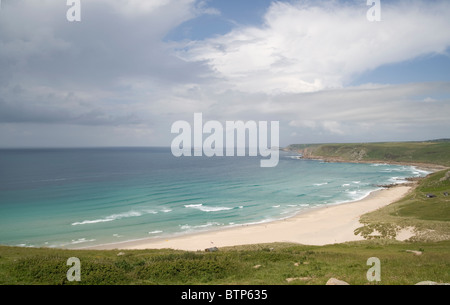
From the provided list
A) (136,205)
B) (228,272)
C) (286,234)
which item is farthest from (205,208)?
(228,272)

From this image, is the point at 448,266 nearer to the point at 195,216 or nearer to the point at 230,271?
the point at 230,271

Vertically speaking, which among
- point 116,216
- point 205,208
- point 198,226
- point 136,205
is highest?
point 136,205

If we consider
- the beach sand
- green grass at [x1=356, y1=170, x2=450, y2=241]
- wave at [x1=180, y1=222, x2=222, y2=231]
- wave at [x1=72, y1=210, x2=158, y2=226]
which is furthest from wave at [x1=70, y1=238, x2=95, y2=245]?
green grass at [x1=356, y1=170, x2=450, y2=241]

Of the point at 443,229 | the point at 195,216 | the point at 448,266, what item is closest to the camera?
the point at 448,266

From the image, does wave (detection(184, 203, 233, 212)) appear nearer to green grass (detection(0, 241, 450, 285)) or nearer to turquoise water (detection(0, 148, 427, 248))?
turquoise water (detection(0, 148, 427, 248))

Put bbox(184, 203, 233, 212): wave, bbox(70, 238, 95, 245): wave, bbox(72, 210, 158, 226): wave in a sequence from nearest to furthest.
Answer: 1. bbox(70, 238, 95, 245): wave
2. bbox(72, 210, 158, 226): wave
3. bbox(184, 203, 233, 212): wave

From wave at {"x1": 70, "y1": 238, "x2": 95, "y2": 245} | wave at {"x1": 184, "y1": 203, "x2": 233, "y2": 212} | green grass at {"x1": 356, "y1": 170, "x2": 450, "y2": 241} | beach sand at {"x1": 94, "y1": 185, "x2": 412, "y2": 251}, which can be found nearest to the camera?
green grass at {"x1": 356, "y1": 170, "x2": 450, "y2": 241}

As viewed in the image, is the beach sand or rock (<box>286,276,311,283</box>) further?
the beach sand

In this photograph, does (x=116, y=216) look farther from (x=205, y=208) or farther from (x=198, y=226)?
(x=205, y=208)
